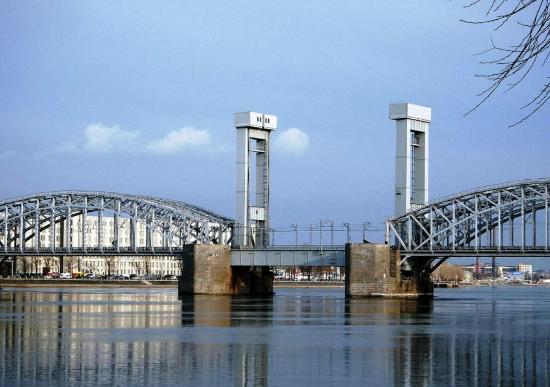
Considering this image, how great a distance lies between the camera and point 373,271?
396 ft

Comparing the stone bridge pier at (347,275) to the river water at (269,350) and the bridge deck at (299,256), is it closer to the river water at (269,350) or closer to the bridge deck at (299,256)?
the bridge deck at (299,256)

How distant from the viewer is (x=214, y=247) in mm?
131625

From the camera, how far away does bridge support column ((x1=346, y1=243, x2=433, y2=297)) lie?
121m

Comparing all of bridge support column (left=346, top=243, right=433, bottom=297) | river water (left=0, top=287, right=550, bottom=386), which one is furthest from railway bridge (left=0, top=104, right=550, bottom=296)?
river water (left=0, top=287, right=550, bottom=386)

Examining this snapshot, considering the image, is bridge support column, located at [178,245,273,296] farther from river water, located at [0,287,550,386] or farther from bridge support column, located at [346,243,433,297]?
river water, located at [0,287,550,386]

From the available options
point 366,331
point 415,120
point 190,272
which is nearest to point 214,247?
point 190,272

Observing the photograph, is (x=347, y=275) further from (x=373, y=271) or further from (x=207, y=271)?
(x=207, y=271)

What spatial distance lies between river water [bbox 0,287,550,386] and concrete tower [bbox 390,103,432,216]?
54056mm

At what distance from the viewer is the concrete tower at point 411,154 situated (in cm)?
12662

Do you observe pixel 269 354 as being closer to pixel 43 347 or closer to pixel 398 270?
pixel 43 347

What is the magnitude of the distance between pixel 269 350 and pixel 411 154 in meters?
86.2

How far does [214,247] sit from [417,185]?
24186mm

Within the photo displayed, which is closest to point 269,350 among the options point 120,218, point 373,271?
point 373,271

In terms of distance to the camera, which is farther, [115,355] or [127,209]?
[127,209]
